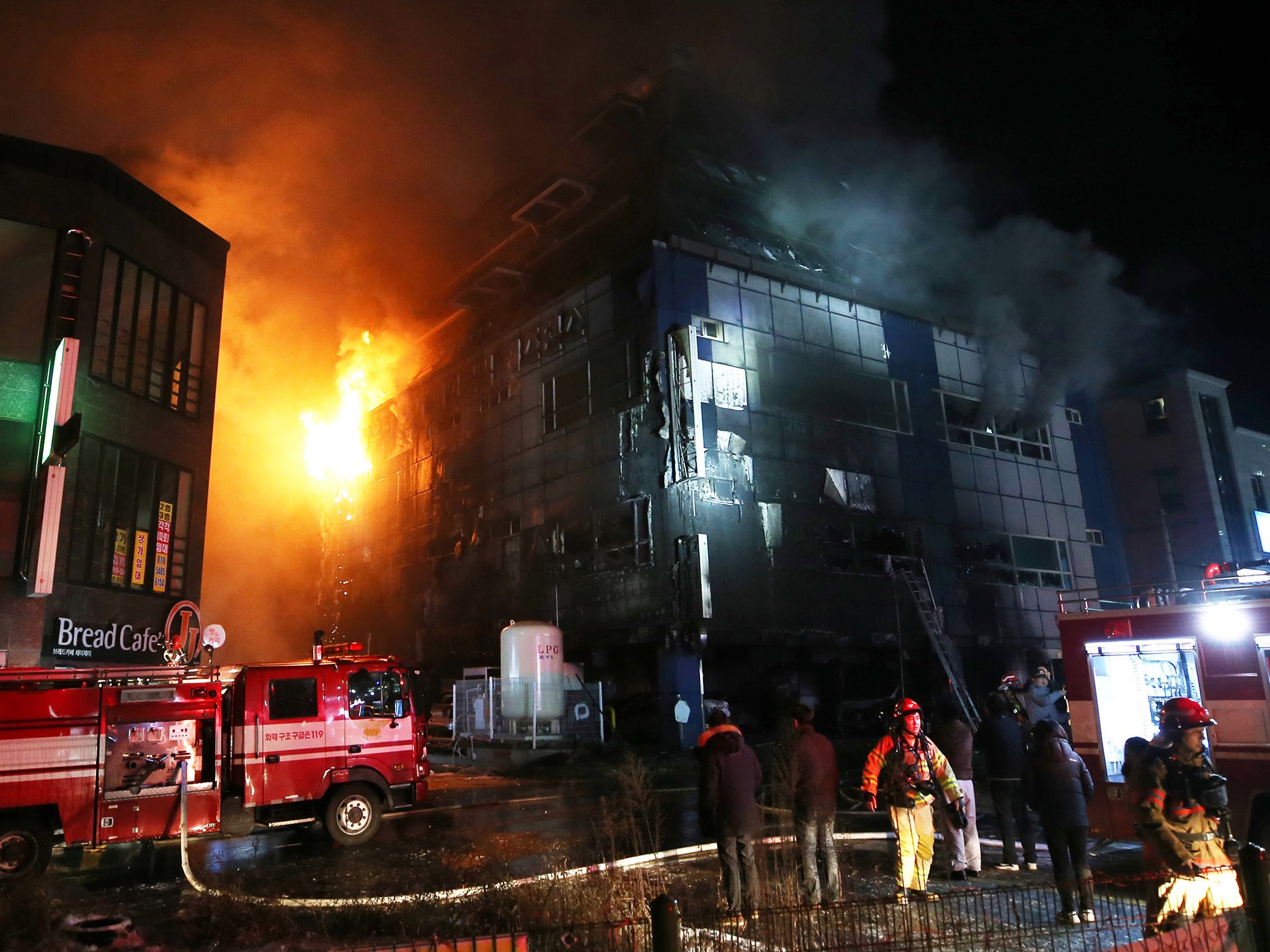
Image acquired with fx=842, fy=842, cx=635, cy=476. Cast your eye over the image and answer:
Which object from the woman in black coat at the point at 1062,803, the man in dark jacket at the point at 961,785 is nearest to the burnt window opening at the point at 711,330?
the man in dark jacket at the point at 961,785

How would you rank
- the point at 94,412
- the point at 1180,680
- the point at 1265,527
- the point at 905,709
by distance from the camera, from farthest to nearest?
the point at 1265,527 → the point at 94,412 → the point at 1180,680 → the point at 905,709

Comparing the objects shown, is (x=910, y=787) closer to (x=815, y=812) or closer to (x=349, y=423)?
(x=815, y=812)

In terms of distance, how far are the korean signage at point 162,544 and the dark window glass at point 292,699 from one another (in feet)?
37.4

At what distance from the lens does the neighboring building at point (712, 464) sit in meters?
23.6

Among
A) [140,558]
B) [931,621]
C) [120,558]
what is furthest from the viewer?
[931,621]

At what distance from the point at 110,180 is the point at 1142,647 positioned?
21901 mm

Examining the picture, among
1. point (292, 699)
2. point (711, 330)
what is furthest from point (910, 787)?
point (711, 330)

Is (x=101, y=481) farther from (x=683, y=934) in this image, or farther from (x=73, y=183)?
(x=683, y=934)

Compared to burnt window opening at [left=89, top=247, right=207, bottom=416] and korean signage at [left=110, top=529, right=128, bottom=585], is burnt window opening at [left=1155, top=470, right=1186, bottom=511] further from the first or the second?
korean signage at [left=110, top=529, right=128, bottom=585]

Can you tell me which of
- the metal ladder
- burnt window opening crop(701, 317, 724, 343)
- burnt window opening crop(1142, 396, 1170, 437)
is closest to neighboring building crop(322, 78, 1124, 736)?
burnt window opening crop(701, 317, 724, 343)

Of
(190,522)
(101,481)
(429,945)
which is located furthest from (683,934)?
(190,522)

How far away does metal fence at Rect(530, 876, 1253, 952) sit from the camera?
444 cm

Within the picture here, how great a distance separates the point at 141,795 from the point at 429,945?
24.9 ft

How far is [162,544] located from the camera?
2023 centimetres
